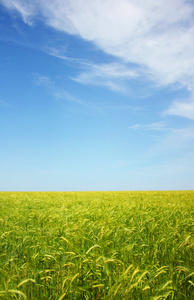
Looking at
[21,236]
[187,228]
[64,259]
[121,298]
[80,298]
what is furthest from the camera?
[187,228]

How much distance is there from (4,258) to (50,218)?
2.61 metres

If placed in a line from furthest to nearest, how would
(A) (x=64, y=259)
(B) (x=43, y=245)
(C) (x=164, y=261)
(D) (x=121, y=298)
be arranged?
(B) (x=43, y=245) < (C) (x=164, y=261) < (A) (x=64, y=259) < (D) (x=121, y=298)

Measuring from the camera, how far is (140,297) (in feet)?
9.07

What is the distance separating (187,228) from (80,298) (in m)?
4.19

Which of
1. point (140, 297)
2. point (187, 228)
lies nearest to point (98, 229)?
point (187, 228)


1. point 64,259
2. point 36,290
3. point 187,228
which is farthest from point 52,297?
point 187,228

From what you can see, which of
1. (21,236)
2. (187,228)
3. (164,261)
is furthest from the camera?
(187,228)

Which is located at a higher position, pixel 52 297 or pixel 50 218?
pixel 50 218

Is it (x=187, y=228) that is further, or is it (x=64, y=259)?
(x=187, y=228)

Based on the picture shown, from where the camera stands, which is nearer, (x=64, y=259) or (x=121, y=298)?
(x=121, y=298)

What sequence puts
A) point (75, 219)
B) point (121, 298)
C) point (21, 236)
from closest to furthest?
point (121, 298)
point (21, 236)
point (75, 219)

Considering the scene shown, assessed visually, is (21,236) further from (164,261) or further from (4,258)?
(164,261)

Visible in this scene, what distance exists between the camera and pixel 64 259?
369cm

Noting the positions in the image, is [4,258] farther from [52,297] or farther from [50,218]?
[50,218]
